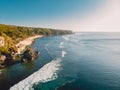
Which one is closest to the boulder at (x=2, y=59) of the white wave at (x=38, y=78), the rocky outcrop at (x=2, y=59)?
the rocky outcrop at (x=2, y=59)

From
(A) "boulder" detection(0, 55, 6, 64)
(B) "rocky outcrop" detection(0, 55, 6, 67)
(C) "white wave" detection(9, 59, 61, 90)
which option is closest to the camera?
(C) "white wave" detection(9, 59, 61, 90)

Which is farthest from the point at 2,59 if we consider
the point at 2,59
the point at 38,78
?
the point at 38,78

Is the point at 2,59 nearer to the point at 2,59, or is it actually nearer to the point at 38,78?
the point at 2,59

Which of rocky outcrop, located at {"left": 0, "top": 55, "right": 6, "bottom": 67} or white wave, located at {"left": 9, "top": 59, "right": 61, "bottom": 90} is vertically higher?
rocky outcrop, located at {"left": 0, "top": 55, "right": 6, "bottom": 67}

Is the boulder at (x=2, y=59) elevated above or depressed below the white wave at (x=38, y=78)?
above

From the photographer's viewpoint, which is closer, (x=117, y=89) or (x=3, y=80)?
(x=117, y=89)

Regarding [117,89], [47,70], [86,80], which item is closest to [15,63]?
[47,70]

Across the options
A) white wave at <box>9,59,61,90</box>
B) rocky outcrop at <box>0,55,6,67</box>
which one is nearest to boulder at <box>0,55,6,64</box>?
rocky outcrop at <box>0,55,6,67</box>

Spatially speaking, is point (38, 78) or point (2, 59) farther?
point (2, 59)

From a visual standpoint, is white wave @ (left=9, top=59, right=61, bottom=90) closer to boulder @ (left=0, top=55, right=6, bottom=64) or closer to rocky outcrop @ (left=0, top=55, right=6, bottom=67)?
rocky outcrop @ (left=0, top=55, right=6, bottom=67)

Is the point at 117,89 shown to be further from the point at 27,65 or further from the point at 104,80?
the point at 27,65

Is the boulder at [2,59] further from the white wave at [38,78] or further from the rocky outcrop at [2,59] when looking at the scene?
the white wave at [38,78]
